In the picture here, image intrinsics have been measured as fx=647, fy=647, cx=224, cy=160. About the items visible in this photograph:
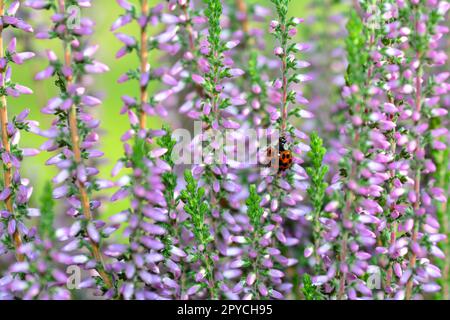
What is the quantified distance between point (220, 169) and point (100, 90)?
90 cm

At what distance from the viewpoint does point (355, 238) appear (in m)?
1.21

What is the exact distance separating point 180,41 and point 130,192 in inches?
13.0

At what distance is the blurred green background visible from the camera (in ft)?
7.00

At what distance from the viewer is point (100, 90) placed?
2.12m

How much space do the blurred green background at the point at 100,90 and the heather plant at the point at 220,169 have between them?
20 cm

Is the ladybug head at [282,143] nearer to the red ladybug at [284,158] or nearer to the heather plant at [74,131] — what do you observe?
the red ladybug at [284,158]

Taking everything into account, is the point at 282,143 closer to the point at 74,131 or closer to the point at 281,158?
the point at 281,158

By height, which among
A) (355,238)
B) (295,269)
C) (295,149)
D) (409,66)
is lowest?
(295,269)

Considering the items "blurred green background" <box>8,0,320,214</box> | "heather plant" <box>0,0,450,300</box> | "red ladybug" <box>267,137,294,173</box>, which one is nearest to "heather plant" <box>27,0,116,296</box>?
"heather plant" <box>0,0,450,300</box>

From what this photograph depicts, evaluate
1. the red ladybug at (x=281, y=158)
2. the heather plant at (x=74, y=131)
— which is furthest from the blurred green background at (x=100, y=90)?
the red ladybug at (x=281, y=158)

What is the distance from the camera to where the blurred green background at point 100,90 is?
2133 millimetres
